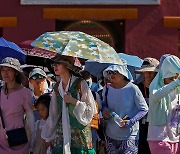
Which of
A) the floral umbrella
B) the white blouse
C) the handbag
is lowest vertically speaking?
the handbag

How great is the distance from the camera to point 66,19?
51.4 ft

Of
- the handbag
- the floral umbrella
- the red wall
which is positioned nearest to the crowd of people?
the handbag

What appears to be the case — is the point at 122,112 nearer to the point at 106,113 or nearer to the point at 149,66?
the point at 106,113

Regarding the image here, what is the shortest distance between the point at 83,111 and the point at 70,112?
0.61 feet

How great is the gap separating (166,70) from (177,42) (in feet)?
30.2

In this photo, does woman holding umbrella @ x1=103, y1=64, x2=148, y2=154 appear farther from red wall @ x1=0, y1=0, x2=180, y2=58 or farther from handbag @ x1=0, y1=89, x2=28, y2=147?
red wall @ x1=0, y1=0, x2=180, y2=58

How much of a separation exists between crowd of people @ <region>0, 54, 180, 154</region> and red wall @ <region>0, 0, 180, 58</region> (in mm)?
7484

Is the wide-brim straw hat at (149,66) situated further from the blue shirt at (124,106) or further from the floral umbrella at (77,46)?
the floral umbrella at (77,46)

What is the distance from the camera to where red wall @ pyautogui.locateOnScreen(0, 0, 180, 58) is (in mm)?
15289

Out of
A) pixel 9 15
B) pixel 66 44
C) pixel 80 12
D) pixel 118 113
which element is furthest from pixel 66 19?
pixel 66 44

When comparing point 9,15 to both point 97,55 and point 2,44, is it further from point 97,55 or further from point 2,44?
point 97,55

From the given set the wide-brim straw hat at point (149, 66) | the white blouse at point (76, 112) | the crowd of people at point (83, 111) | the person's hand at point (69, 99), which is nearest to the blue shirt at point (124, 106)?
the crowd of people at point (83, 111)

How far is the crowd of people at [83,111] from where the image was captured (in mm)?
6078

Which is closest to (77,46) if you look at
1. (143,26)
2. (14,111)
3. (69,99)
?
(69,99)
